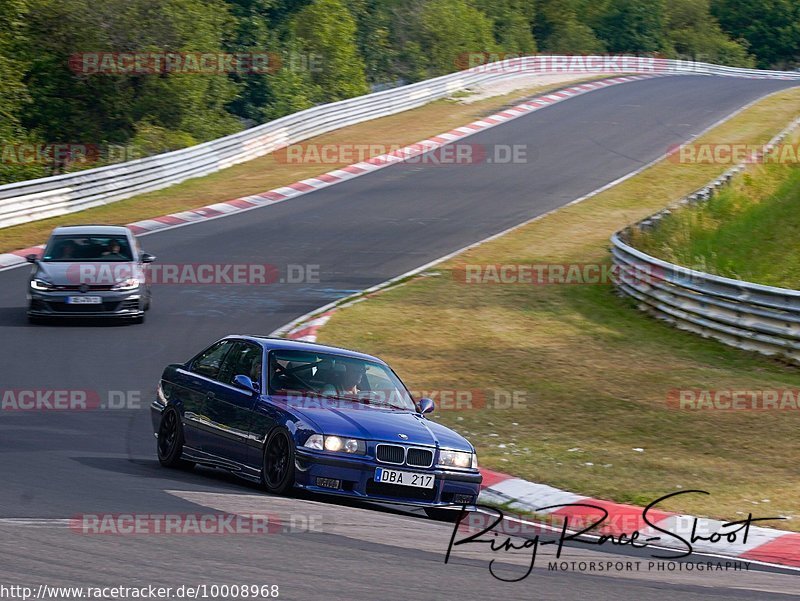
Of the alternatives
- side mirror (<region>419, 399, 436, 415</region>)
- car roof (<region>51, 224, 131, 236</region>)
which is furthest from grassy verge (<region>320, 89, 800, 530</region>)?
car roof (<region>51, 224, 131, 236</region>)

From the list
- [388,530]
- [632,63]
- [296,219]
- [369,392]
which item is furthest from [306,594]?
[632,63]

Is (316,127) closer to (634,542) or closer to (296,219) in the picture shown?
(296,219)

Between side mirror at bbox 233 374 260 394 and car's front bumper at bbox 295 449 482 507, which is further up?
side mirror at bbox 233 374 260 394

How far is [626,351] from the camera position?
17.9m

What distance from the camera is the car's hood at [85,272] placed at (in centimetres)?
1895

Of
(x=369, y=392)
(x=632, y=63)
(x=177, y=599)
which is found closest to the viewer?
(x=177, y=599)

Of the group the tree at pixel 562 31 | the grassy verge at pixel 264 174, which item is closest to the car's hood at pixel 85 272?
the grassy verge at pixel 264 174

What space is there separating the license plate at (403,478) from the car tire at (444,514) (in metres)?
0.30

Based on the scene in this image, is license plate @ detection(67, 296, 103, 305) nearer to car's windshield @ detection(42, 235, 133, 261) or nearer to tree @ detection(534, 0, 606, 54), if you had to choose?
car's windshield @ detection(42, 235, 133, 261)

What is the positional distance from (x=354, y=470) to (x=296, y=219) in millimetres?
19360

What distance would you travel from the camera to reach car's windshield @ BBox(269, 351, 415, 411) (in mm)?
10625

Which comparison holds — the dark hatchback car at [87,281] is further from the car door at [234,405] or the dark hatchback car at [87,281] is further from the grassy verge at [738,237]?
the grassy verge at [738,237]

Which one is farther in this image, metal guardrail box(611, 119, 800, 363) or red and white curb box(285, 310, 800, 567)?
metal guardrail box(611, 119, 800, 363)

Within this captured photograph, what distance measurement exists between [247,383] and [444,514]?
6.50ft
